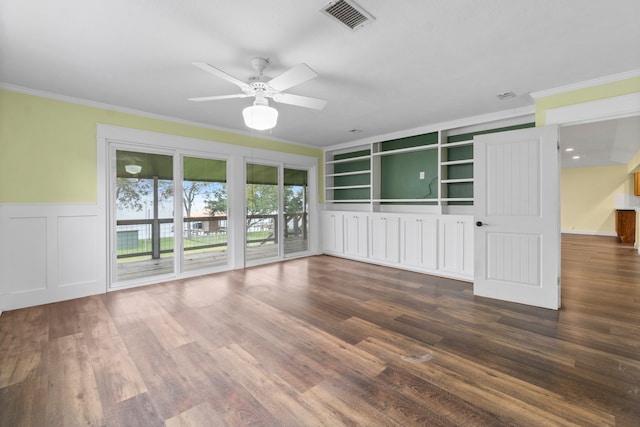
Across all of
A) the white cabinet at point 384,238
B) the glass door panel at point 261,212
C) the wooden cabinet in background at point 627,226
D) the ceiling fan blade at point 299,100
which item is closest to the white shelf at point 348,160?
the white cabinet at point 384,238

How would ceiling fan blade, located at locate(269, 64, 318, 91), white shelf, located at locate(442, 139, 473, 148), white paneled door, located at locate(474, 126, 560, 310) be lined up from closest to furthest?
ceiling fan blade, located at locate(269, 64, 318, 91) → white paneled door, located at locate(474, 126, 560, 310) → white shelf, located at locate(442, 139, 473, 148)

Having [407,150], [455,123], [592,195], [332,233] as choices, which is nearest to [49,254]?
[332,233]

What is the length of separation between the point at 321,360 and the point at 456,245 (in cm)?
312

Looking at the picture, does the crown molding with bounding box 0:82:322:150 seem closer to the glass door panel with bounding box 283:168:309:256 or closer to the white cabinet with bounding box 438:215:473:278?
the glass door panel with bounding box 283:168:309:256

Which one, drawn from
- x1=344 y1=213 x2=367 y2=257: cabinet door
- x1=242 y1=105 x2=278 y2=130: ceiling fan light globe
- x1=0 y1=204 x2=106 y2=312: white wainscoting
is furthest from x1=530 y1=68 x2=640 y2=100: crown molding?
x1=0 y1=204 x2=106 y2=312: white wainscoting

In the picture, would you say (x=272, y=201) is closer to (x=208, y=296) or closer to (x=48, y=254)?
(x=208, y=296)

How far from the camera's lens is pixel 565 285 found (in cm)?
406

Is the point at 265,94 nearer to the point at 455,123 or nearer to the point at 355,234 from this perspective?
the point at 455,123

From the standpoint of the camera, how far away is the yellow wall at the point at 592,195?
9250 mm

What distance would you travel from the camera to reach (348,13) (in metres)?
1.97

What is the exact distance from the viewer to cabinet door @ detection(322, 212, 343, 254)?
6.24 m

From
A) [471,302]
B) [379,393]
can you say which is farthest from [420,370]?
[471,302]

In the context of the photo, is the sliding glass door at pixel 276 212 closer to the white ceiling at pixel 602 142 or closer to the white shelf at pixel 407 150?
the white shelf at pixel 407 150

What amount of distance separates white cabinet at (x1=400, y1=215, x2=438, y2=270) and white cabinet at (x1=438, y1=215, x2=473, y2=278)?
101 millimetres
